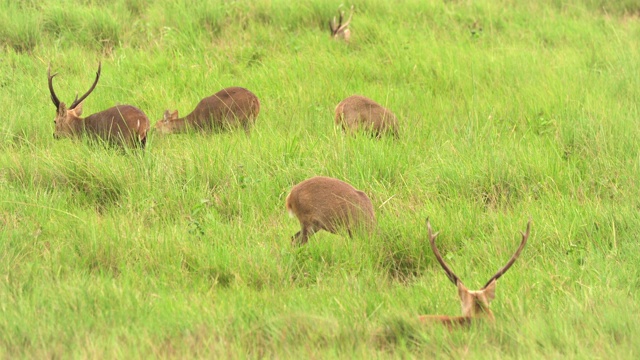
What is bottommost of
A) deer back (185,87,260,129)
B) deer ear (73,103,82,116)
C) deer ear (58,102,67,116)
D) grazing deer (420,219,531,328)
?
grazing deer (420,219,531,328)

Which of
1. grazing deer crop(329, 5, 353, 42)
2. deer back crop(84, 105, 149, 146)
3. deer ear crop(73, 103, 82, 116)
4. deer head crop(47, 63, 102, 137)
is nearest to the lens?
deer back crop(84, 105, 149, 146)

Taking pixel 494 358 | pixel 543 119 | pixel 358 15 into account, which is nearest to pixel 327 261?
pixel 494 358

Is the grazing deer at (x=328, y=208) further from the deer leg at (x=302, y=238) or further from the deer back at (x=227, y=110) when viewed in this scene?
the deer back at (x=227, y=110)

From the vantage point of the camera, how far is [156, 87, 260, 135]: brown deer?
665 centimetres

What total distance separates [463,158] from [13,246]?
113 inches

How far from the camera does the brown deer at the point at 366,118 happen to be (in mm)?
6445

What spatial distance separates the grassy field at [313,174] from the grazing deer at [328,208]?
0.09 meters

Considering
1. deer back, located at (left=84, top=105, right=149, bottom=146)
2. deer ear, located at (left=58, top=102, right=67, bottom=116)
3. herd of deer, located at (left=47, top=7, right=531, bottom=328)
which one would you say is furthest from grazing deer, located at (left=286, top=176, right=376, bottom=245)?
deer ear, located at (left=58, top=102, right=67, bottom=116)

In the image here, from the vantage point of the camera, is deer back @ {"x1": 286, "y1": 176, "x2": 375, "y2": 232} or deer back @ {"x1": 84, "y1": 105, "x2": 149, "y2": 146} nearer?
deer back @ {"x1": 286, "y1": 176, "x2": 375, "y2": 232}

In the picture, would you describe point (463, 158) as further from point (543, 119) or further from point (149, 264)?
point (149, 264)

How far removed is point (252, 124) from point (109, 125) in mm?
1082

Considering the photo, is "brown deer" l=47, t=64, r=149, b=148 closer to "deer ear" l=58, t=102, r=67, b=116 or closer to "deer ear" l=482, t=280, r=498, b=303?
"deer ear" l=58, t=102, r=67, b=116

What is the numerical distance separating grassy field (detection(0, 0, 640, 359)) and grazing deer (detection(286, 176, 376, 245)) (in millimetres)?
88

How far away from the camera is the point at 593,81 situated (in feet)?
24.6
